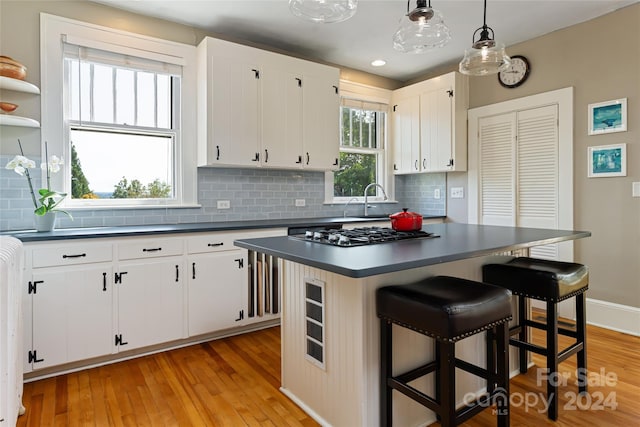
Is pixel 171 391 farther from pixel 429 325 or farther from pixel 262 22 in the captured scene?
pixel 262 22

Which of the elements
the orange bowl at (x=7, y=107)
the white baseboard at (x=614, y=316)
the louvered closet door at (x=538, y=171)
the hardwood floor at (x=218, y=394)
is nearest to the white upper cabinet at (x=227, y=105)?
the orange bowl at (x=7, y=107)

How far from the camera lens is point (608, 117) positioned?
10.7ft

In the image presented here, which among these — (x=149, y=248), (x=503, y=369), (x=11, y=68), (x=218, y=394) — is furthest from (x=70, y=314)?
(x=503, y=369)

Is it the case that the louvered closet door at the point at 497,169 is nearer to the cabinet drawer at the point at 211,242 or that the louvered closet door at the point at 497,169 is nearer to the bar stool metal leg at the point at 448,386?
the cabinet drawer at the point at 211,242

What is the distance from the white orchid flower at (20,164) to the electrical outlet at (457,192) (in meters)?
4.12

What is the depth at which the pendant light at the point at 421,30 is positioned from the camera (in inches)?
76.3

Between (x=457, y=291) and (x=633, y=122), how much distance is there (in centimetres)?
272

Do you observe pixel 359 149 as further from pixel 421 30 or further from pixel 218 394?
pixel 218 394

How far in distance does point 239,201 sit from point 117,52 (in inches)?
63.7

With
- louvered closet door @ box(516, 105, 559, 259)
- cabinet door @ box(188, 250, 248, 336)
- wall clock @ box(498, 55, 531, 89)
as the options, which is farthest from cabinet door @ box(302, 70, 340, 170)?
louvered closet door @ box(516, 105, 559, 259)

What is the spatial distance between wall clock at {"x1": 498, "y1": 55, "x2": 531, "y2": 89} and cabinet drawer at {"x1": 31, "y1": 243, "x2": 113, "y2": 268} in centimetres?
389

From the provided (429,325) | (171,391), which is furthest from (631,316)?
(171,391)

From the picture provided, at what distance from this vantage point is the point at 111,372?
2.54 meters

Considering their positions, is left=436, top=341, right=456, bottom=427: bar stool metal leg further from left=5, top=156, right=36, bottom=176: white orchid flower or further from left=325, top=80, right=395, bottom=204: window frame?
left=325, top=80, right=395, bottom=204: window frame
